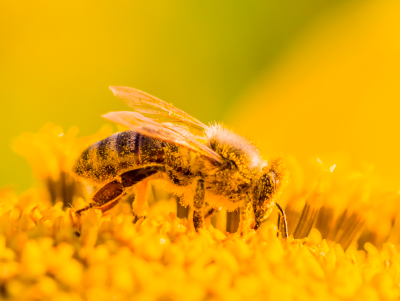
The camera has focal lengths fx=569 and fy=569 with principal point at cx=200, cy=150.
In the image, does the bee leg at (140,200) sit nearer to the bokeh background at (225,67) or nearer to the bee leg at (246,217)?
the bee leg at (246,217)

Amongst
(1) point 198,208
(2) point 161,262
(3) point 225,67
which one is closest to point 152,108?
(1) point 198,208

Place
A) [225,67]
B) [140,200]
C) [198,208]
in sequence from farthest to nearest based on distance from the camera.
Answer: [225,67] < [140,200] < [198,208]

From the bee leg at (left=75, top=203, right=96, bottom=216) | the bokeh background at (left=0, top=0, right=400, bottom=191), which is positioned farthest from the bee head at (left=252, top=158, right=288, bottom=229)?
the bokeh background at (left=0, top=0, right=400, bottom=191)

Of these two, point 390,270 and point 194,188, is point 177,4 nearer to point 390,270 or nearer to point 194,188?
point 194,188

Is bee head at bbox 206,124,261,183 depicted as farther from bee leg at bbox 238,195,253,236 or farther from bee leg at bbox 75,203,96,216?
bee leg at bbox 75,203,96,216

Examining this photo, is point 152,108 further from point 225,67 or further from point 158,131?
point 225,67
